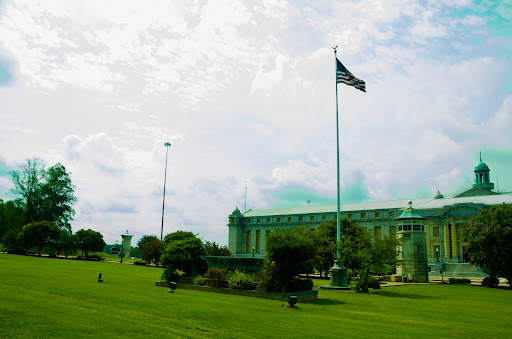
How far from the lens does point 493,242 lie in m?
45.8

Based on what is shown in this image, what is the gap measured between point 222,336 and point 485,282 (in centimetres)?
4416

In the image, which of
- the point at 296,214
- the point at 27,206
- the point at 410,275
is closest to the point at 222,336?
the point at 410,275

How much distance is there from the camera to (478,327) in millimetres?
18078

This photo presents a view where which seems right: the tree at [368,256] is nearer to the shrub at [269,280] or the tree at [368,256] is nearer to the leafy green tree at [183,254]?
the shrub at [269,280]

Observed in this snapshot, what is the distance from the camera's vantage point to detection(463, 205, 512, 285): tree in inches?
1757

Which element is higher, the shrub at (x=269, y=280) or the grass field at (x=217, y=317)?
the shrub at (x=269, y=280)

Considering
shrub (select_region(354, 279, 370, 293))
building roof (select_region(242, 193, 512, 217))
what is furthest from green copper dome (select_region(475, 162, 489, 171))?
shrub (select_region(354, 279, 370, 293))

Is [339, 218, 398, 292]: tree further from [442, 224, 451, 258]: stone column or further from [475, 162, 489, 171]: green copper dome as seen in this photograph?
[475, 162, 489, 171]: green copper dome

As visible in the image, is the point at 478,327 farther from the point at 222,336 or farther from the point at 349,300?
the point at 222,336

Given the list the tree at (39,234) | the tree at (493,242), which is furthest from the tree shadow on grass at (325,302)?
the tree at (39,234)

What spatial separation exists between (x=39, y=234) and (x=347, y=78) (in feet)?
215

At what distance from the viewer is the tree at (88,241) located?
80981 millimetres

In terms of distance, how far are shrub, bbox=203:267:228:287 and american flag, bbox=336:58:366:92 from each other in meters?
19.1

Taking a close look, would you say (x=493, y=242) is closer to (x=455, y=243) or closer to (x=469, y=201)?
(x=455, y=243)
